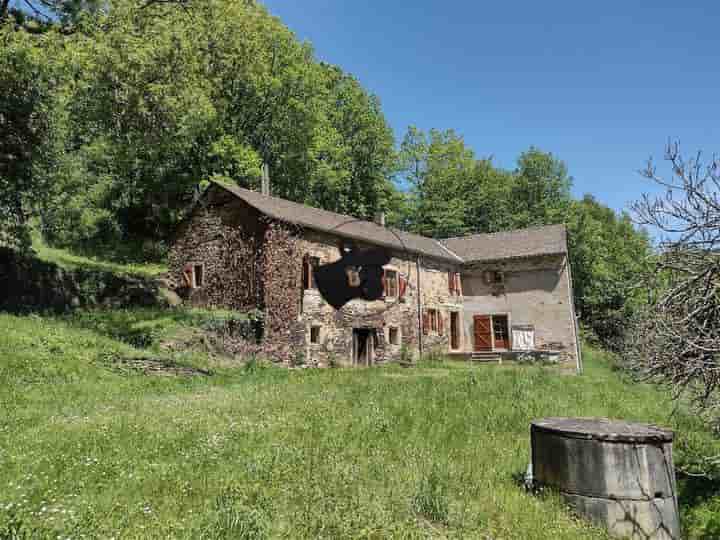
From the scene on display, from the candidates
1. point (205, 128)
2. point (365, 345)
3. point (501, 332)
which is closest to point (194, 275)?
point (365, 345)

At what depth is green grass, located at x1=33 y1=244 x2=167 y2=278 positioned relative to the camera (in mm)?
21220

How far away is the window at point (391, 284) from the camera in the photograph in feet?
75.1

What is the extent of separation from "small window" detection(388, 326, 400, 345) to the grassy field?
8145 millimetres

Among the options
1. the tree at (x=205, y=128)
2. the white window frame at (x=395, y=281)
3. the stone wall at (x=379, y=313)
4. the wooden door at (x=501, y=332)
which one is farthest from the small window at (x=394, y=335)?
the tree at (x=205, y=128)

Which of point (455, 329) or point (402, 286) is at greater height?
point (402, 286)

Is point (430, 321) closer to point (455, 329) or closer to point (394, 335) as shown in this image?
point (455, 329)

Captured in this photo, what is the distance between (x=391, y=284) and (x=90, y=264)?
42.7ft

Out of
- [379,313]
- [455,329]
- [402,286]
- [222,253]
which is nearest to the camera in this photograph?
[222,253]

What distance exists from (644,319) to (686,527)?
292 cm

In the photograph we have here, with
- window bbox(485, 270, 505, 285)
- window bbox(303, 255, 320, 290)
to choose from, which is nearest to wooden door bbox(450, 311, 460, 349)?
window bbox(485, 270, 505, 285)

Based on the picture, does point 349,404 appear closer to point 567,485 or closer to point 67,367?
point 567,485

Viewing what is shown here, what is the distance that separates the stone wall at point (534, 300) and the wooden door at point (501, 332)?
1.03 feet

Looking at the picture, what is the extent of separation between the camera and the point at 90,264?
22875 millimetres

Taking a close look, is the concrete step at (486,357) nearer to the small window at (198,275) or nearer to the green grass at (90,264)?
the small window at (198,275)
